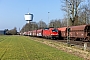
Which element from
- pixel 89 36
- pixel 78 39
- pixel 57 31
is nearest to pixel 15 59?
pixel 89 36

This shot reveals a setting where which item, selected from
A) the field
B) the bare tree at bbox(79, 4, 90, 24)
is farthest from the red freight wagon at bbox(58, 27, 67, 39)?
the field

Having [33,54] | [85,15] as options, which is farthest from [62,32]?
→ [33,54]

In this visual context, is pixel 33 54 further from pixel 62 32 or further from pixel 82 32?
pixel 62 32

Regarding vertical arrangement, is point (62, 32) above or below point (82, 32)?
above

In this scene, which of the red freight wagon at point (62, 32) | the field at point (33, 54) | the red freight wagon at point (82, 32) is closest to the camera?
the field at point (33, 54)

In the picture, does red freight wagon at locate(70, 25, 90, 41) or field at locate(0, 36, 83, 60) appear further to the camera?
red freight wagon at locate(70, 25, 90, 41)

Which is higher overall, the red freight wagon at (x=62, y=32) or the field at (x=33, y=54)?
the red freight wagon at (x=62, y=32)

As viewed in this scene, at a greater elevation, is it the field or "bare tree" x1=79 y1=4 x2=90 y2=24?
"bare tree" x1=79 y1=4 x2=90 y2=24

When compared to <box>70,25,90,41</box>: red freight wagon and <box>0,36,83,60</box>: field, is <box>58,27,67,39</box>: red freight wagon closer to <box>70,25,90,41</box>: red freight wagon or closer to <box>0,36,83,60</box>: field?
<box>70,25,90,41</box>: red freight wagon

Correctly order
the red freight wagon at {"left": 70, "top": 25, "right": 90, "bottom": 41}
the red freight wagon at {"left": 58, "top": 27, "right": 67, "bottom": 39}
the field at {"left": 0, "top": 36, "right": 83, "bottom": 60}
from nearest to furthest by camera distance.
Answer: the field at {"left": 0, "top": 36, "right": 83, "bottom": 60} < the red freight wagon at {"left": 70, "top": 25, "right": 90, "bottom": 41} < the red freight wagon at {"left": 58, "top": 27, "right": 67, "bottom": 39}

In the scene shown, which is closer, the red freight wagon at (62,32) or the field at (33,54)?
the field at (33,54)

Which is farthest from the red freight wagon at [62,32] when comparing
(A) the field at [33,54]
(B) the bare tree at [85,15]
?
(A) the field at [33,54]

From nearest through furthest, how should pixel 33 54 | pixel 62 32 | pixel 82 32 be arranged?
pixel 33 54 → pixel 82 32 → pixel 62 32

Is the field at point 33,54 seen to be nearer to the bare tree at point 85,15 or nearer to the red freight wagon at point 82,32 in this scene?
the red freight wagon at point 82,32
